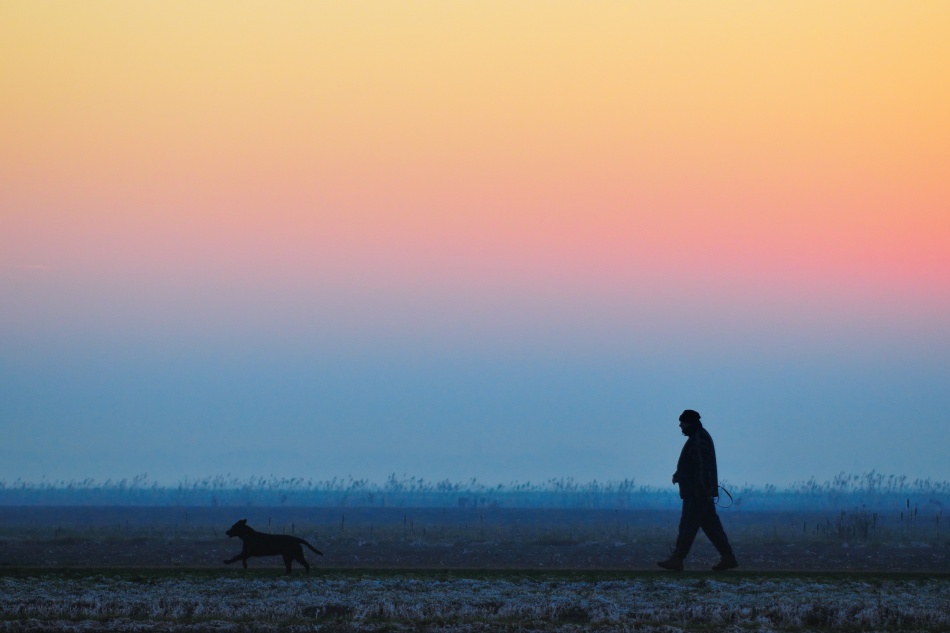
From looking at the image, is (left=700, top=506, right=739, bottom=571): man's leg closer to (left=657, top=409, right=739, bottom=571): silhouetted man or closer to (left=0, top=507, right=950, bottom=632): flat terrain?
(left=657, top=409, right=739, bottom=571): silhouetted man

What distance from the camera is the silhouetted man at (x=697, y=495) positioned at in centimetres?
1595

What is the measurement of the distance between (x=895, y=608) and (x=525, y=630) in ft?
12.7

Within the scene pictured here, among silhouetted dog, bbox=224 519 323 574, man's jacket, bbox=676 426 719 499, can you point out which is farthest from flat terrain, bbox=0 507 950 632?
man's jacket, bbox=676 426 719 499

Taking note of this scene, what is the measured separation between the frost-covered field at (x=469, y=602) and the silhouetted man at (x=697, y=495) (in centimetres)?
73

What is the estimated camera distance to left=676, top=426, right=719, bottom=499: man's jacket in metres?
16.0

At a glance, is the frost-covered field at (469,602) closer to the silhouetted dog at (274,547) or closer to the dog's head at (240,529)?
the silhouetted dog at (274,547)

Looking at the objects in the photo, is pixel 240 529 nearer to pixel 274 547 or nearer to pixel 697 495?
pixel 274 547

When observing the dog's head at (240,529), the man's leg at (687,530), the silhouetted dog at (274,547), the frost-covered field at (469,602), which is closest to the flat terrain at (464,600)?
the frost-covered field at (469,602)

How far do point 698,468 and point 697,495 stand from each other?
1.12ft

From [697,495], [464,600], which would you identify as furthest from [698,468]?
[464,600]

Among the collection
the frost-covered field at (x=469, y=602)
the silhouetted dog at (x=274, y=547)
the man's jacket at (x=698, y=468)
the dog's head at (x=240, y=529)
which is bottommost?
the frost-covered field at (x=469, y=602)

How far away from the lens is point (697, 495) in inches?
628

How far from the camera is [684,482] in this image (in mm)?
16156

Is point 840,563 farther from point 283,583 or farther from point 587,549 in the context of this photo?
point 283,583
